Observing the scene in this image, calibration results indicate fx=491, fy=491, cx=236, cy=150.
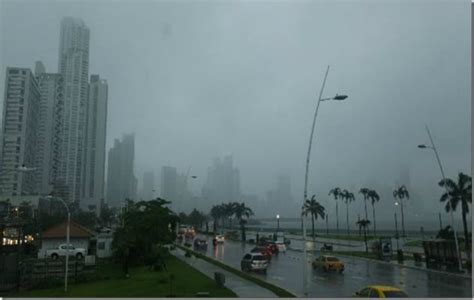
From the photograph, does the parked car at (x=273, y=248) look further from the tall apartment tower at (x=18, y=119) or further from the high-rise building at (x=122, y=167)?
the high-rise building at (x=122, y=167)

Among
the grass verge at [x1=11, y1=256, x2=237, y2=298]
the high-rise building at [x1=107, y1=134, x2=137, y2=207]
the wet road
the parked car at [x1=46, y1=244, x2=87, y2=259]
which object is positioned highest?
the high-rise building at [x1=107, y1=134, x2=137, y2=207]

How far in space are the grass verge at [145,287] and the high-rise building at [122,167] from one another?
63022 mm

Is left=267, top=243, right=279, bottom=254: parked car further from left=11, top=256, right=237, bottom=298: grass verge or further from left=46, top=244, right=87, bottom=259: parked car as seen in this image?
left=11, top=256, right=237, bottom=298: grass verge

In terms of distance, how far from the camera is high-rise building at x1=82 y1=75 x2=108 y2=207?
266 ft

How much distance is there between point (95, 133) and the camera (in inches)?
3191

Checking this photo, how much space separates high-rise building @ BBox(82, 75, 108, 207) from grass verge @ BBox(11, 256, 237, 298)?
5228 cm

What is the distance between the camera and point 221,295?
21344mm

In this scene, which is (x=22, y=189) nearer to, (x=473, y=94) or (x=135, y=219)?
(x=135, y=219)

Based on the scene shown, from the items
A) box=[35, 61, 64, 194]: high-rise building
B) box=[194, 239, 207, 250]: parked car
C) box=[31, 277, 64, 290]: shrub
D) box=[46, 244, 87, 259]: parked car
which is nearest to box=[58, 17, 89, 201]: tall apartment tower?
box=[35, 61, 64, 194]: high-rise building

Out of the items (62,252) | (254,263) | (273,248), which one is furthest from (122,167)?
(254,263)

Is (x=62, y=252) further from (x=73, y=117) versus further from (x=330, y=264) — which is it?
(x=73, y=117)

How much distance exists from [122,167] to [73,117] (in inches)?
776

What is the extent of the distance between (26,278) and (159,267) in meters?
8.45

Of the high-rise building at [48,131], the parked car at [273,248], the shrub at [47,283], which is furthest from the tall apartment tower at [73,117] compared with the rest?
the shrub at [47,283]
